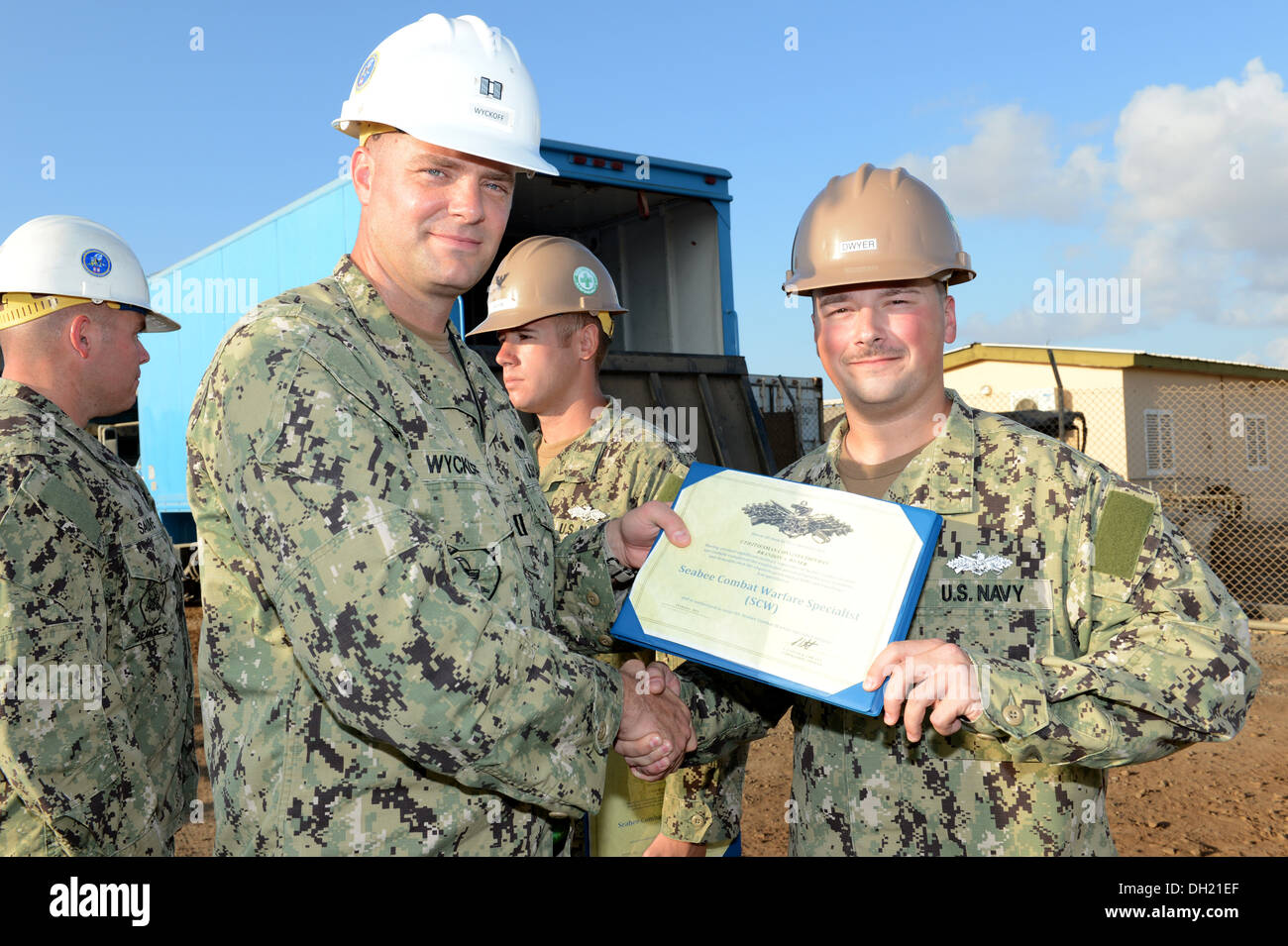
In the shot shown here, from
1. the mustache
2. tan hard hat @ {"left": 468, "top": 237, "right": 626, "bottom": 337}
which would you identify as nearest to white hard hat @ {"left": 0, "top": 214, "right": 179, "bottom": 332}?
tan hard hat @ {"left": 468, "top": 237, "right": 626, "bottom": 337}

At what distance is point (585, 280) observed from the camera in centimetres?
385

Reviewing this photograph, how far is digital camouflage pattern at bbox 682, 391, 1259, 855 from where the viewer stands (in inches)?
71.5

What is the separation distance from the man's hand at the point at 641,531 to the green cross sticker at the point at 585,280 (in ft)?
5.15

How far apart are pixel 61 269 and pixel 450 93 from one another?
2055mm

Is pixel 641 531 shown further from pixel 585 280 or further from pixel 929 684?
pixel 585 280

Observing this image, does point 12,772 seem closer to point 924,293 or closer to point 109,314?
point 109,314

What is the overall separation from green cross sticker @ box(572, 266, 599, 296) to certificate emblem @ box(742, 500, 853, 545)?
1897 millimetres

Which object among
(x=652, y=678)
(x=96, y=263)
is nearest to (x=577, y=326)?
(x=96, y=263)

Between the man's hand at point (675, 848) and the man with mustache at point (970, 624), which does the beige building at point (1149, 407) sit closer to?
the man's hand at point (675, 848)

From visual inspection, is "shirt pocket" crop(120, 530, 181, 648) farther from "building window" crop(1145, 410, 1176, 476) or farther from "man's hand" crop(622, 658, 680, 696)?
"building window" crop(1145, 410, 1176, 476)

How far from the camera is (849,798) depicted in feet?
7.23
